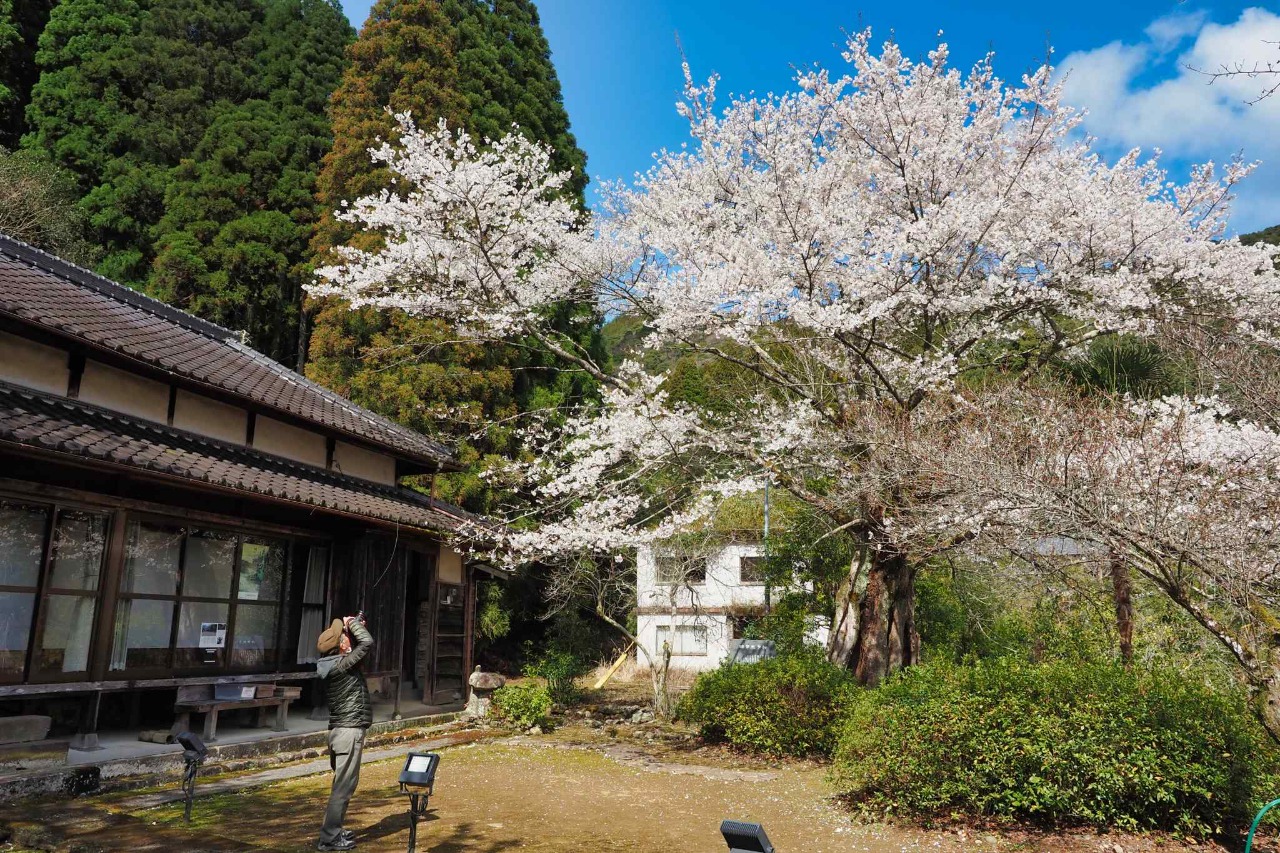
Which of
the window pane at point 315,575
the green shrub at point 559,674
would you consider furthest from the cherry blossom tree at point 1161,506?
the green shrub at point 559,674

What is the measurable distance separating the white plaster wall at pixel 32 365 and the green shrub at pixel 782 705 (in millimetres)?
8962

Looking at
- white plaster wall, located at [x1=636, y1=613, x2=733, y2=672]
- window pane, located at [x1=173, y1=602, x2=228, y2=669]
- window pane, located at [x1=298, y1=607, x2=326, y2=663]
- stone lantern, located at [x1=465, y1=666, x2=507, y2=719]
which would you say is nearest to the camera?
window pane, located at [x1=173, y1=602, x2=228, y2=669]

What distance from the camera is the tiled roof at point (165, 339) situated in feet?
28.6

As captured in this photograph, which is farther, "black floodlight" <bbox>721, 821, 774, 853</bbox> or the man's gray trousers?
the man's gray trousers

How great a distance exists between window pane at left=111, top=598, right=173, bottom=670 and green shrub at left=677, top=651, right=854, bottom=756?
274 inches

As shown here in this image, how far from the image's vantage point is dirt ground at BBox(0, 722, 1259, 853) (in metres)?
6.16

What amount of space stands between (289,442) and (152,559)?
302 cm

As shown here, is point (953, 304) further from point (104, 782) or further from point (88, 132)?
point (88, 132)

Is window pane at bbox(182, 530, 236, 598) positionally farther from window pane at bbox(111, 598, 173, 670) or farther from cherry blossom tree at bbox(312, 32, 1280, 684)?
cherry blossom tree at bbox(312, 32, 1280, 684)

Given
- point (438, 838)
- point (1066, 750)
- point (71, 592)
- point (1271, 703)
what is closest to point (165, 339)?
point (71, 592)

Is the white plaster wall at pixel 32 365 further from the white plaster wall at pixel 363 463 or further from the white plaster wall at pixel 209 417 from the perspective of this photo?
the white plaster wall at pixel 363 463

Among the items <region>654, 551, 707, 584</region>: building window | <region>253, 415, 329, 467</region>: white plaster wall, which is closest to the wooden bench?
<region>253, 415, 329, 467</region>: white plaster wall

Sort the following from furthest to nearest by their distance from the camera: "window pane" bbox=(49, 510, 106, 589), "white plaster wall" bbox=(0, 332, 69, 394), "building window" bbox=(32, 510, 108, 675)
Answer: "white plaster wall" bbox=(0, 332, 69, 394) < "window pane" bbox=(49, 510, 106, 589) < "building window" bbox=(32, 510, 108, 675)

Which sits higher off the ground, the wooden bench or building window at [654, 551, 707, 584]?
building window at [654, 551, 707, 584]
